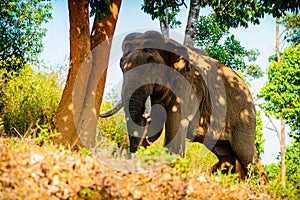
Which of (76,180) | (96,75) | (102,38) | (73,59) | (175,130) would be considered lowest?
(76,180)

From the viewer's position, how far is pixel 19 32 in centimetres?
1162

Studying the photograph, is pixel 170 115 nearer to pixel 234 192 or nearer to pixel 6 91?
pixel 234 192

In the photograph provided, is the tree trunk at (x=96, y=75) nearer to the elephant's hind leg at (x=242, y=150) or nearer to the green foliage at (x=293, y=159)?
the elephant's hind leg at (x=242, y=150)

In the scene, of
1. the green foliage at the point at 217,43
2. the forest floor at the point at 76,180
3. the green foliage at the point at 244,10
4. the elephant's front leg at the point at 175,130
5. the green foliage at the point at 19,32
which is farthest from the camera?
the green foliage at the point at 217,43

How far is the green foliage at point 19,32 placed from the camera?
36.2 feet

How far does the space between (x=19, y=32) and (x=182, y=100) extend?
6123 mm

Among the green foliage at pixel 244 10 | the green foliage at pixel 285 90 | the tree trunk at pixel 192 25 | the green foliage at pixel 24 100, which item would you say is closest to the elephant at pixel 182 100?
the green foliage at pixel 244 10

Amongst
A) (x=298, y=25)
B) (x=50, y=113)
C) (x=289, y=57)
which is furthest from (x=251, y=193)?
(x=298, y=25)

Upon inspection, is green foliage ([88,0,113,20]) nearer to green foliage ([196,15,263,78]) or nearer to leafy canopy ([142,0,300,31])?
leafy canopy ([142,0,300,31])

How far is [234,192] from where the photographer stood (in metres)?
4.73

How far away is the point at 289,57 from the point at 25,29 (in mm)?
10471

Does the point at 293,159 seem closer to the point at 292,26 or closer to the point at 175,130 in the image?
the point at 292,26

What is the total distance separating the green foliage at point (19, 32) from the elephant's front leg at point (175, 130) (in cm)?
561

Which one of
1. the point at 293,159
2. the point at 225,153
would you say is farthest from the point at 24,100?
the point at 293,159
